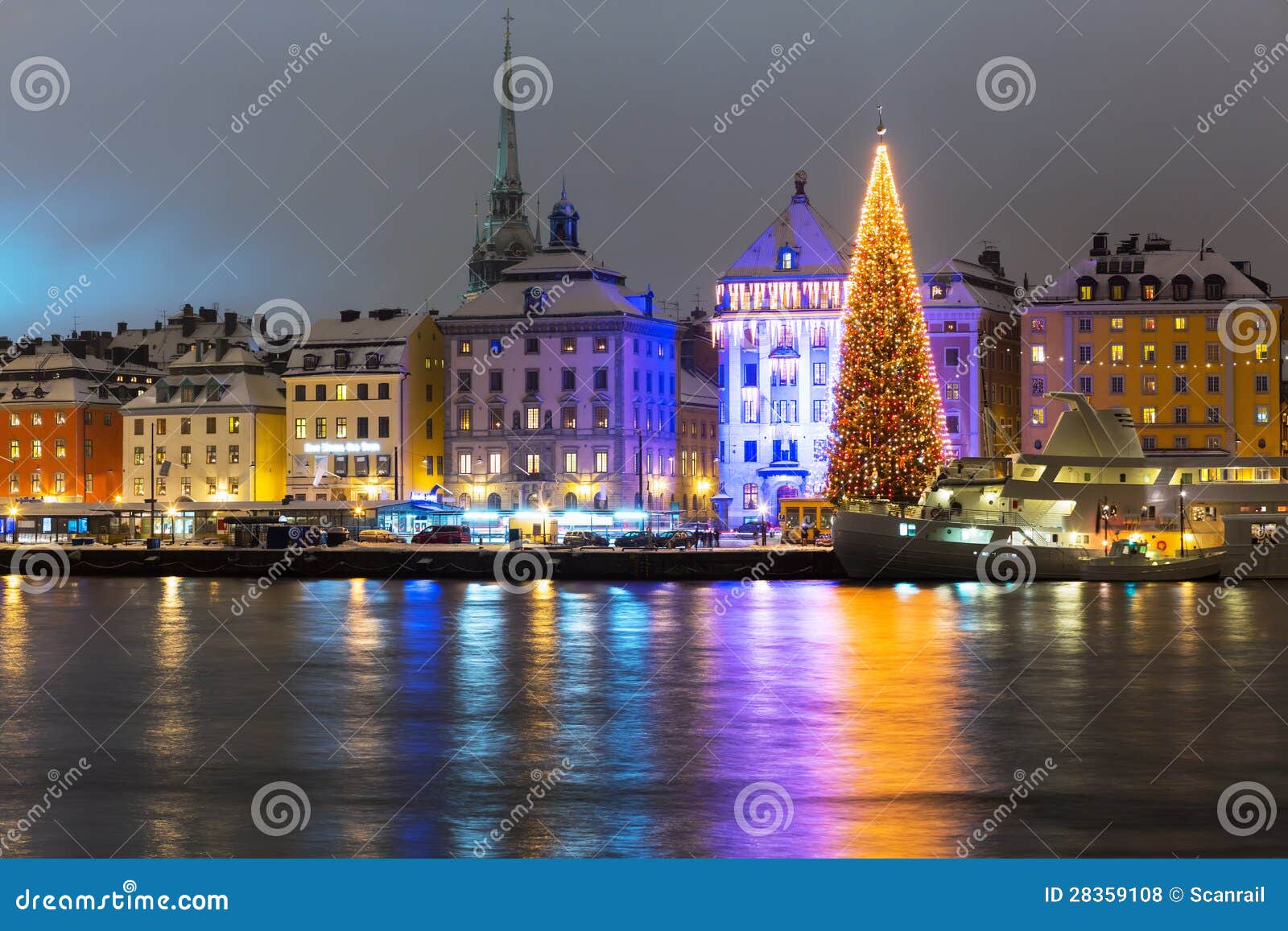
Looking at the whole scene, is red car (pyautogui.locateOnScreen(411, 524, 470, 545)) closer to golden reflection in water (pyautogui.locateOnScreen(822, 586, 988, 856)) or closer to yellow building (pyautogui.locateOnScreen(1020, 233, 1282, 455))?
yellow building (pyautogui.locateOnScreen(1020, 233, 1282, 455))

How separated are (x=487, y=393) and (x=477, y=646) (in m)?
67.5

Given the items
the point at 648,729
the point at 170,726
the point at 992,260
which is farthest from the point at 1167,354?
the point at 170,726

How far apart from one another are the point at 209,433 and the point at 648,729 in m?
91.5

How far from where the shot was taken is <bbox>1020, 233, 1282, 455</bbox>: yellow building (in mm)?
106062

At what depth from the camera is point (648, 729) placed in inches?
1158

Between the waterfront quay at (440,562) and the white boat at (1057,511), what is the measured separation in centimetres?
477

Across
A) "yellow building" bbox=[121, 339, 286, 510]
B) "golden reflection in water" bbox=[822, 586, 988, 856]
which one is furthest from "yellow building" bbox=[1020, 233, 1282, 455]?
"golden reflection in water" bbox=[822, 586, 988, 856]

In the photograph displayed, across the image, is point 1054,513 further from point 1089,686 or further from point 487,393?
point 487,393

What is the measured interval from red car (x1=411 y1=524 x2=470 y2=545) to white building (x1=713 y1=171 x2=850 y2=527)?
1721 centimetres

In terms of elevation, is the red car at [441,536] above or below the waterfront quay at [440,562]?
above

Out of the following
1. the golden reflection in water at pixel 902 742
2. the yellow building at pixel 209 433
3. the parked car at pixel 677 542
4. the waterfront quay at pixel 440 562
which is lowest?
the golden reflection in water at pixel 902 742

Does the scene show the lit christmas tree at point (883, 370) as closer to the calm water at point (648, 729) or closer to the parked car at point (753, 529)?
the calm water at point (648, 729)

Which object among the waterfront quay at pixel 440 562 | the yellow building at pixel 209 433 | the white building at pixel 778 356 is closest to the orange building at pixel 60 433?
the yellow building at pixel 209 433

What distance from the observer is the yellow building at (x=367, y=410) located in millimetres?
111000
